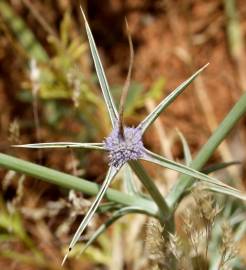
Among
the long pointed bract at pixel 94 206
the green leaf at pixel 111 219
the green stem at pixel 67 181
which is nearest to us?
the long pointed bract at pixel 94 206

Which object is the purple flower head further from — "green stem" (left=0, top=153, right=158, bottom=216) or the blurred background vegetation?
the blurred background vegetation

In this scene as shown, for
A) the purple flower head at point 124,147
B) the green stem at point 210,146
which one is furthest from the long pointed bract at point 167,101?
the green stem at point 210,146

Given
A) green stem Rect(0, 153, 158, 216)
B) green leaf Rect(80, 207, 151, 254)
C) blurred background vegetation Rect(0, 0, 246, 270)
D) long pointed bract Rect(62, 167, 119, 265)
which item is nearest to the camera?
long pointed bract Rect(62, 167, 119, 265)

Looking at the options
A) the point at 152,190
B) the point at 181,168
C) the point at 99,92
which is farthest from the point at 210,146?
the point at 99,92

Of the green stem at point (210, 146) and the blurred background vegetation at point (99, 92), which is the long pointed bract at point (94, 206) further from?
the blurred background vegetation at point (99, 92)

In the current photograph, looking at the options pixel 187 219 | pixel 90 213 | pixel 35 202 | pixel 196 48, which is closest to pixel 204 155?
pixel 187 219

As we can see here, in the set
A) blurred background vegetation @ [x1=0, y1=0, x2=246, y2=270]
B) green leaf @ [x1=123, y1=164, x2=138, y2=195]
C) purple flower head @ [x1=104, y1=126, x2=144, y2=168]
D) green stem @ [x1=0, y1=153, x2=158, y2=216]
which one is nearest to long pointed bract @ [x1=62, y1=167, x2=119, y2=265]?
purple flower head @ [x1=104, y1=126, x2=144, y2=168]
